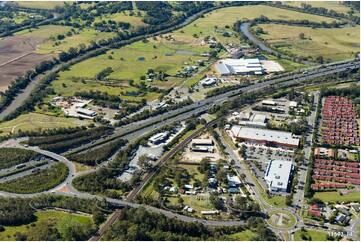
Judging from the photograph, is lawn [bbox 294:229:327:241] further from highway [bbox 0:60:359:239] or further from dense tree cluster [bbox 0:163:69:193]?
dense tree cluster [bbox 0:163:69:193]

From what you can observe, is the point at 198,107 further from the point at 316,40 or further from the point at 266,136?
the point at 316,40

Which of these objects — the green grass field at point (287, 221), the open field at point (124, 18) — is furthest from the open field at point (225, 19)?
the green grass field at point (287, 221)

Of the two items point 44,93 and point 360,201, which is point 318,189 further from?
point 44,93

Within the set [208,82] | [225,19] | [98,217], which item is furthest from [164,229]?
[225,19]

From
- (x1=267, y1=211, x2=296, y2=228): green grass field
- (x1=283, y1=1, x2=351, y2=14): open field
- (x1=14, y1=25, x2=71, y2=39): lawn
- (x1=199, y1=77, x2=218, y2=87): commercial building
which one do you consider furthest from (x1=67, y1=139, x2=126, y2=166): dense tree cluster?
(x1=283, y1=1, x2=351, y2=14): open field

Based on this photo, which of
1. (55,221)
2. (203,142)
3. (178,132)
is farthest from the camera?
(178,132)
